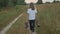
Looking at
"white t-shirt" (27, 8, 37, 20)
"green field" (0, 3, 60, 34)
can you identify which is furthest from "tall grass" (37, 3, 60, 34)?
"white t-shirt" (27, 8, 37, 20)

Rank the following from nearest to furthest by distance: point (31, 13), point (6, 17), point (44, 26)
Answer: point (31, 13) → point (44, 26) → point (6, 17)

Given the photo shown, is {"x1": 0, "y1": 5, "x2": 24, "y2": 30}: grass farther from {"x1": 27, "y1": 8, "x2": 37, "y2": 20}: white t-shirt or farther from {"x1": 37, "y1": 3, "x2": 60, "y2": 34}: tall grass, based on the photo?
{"x1": 27, "y1": 8, "x2": 37, "y2": 20}: white t-shirt

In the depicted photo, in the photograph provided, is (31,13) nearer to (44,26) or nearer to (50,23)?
(44,26)

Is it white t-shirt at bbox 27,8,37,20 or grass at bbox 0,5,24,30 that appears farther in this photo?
grass at bbox 0,5,24,30

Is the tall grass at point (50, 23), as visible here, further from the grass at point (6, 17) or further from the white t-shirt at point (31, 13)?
the white t-shirt at point (31, 13)

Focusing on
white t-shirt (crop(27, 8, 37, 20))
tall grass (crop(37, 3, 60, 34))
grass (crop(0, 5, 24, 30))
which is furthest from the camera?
grass (crop(0, 5, 24, 30))

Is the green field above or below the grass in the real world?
above

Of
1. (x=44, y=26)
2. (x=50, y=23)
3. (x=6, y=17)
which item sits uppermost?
(x=44, y=26)

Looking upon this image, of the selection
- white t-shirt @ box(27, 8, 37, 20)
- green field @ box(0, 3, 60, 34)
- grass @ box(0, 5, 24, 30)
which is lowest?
grass @ box(0, 5, 24, 30)

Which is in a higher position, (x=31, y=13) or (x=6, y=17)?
(x=31, y=13)

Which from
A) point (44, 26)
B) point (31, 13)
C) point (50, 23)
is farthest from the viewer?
point (50, 23)

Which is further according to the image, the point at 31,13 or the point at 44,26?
the point at 44,26

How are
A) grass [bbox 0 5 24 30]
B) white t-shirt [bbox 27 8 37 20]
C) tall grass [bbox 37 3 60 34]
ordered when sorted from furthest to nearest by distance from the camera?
grass [bbox 0 5 24 30]
tall grass [bbox 37 3 60 34]
white t-shirt [bbox 27 8 37 20]

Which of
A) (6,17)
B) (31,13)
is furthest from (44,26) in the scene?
(6,17)
